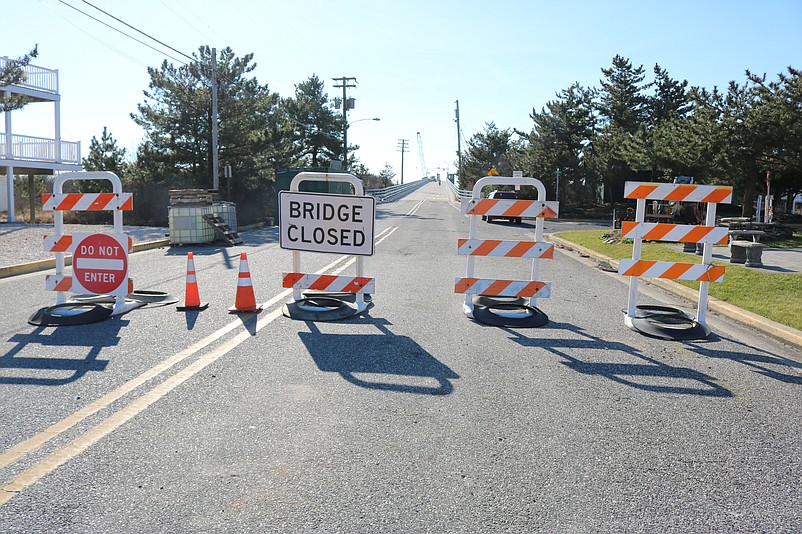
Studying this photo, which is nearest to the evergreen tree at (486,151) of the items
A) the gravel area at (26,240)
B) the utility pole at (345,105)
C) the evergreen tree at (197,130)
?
the utility pole at (345,105)

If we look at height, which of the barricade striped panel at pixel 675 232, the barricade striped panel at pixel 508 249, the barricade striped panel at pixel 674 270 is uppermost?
the barricade striped panel at pixel 675 232

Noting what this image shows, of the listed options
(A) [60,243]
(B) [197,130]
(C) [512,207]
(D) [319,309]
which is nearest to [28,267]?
(A) [60,243]

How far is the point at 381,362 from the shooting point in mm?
6242

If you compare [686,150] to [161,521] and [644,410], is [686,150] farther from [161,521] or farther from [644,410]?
[161,521]

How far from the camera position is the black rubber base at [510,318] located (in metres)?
8.10

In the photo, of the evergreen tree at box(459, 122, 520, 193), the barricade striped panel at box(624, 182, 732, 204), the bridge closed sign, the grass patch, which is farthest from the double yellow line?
the evergreen tree at box(459, 122, 520, 193)

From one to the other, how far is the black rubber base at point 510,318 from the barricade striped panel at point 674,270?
1.15 meters

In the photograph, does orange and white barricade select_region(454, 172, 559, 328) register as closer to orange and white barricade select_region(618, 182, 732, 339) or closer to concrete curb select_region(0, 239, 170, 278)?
orange and white barricade select_region(618, 182, 732, 339)

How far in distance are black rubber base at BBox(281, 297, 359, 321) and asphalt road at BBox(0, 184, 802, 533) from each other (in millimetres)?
226

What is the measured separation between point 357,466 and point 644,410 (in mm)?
2405

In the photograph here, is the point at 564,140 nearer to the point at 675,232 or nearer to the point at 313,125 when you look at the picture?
the point at 313,125

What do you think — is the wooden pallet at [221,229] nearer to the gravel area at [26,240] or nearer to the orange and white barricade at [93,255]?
the gravel area at [26,240]

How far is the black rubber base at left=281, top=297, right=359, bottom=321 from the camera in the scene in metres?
8.19

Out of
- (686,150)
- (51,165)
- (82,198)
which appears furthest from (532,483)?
(51,165)
